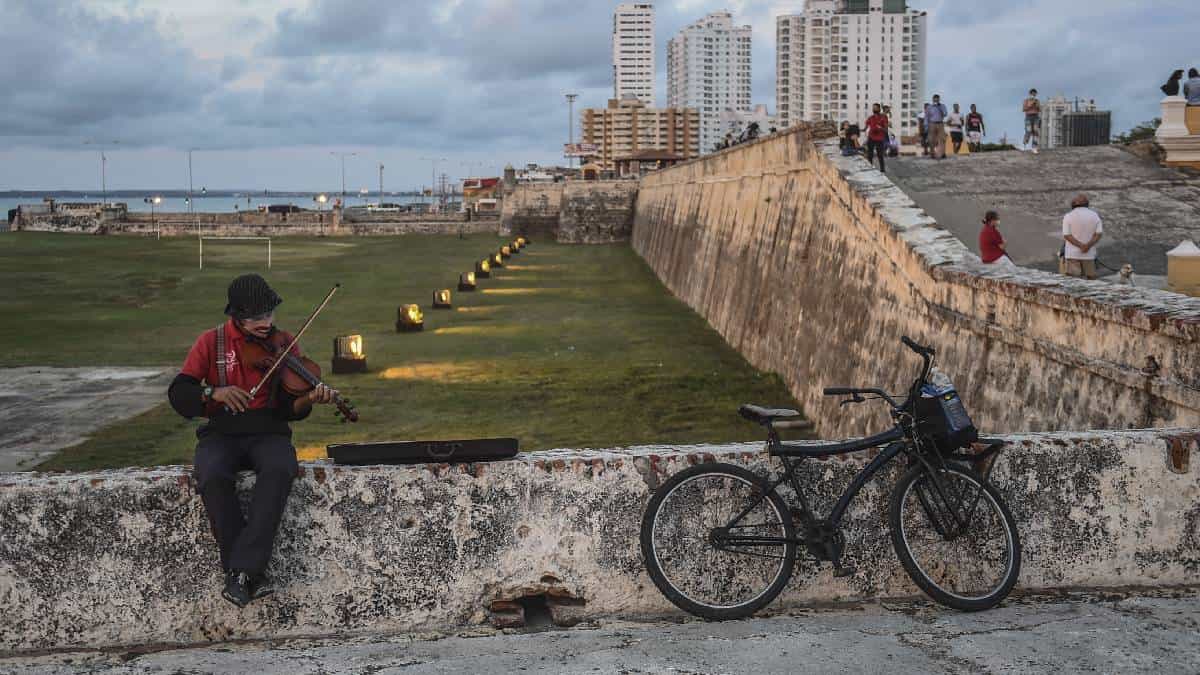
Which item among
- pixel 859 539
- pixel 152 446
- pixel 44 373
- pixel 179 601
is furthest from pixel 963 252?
pixel 44 373

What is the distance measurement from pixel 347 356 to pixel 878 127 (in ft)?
31.2

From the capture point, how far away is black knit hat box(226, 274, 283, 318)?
192 inches

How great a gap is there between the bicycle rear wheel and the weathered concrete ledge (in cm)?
12

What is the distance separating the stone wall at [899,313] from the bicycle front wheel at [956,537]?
7.45 feet

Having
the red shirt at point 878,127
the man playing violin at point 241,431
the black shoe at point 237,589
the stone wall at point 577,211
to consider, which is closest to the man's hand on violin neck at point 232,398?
the man playing violin at point 241,431

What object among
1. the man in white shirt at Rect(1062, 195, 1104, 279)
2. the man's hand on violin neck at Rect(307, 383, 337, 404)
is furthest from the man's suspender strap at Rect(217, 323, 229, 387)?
the man in white shirt at Rect(1062, 195, 1104, 279)

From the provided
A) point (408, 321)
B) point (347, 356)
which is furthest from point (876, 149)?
point (408, 321)

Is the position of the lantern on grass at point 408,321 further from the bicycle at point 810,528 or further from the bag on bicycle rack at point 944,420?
the bag on bicycle rack at point 944,420

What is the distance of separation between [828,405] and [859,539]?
10.4 m

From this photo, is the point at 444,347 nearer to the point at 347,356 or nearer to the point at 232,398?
the point at 347,356

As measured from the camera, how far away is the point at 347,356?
64.6 ft

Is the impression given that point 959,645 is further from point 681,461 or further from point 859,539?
point 681,461

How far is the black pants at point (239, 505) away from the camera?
4.48 meters

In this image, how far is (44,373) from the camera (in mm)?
19547
